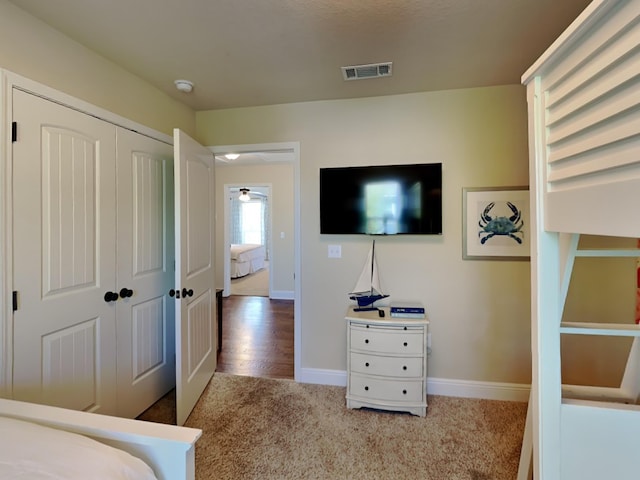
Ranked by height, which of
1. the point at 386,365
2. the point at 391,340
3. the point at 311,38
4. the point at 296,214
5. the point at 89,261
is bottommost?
the point at 386,365

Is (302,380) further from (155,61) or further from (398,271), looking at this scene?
(155,61)

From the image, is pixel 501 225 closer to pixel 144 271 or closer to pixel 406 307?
pixel 406 307

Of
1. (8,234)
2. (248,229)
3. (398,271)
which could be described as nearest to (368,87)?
(398,271)

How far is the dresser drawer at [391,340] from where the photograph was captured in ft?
6.99

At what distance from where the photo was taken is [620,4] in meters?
0.54

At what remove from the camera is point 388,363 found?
217 cm

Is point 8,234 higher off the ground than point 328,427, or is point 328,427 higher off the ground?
point 8,234

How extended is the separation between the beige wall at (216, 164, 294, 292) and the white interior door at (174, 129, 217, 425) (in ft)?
8.95

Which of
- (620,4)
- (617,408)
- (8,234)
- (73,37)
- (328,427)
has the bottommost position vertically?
(328,427)

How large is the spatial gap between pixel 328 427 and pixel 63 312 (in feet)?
5.72

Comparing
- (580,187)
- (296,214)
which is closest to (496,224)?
(296,214)

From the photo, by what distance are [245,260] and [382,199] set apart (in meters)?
5.64

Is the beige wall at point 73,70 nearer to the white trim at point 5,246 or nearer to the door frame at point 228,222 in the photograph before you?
the white trim at point 5,246

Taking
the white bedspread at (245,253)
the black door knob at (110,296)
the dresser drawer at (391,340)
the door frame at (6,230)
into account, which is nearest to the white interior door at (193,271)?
the black door knob at (110,296)
